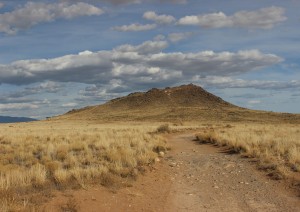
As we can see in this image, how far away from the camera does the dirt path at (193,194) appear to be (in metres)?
9.98

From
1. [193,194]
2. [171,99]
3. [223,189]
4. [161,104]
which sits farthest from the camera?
[171,99]

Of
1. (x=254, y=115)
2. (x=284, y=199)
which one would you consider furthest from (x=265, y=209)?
(x=254, y=115)

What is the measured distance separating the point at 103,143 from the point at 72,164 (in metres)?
8.03

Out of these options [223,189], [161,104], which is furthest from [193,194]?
[161,104]

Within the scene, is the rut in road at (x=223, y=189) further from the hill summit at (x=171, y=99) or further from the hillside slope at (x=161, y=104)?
the hill summit at (x=171, y=99)

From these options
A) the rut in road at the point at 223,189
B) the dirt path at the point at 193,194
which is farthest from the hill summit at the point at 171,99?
the dirt path at the point at 193,194

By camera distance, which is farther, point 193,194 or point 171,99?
point 171,99

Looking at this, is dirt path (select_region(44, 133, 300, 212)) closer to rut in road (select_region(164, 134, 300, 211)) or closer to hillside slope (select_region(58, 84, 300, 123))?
rut in road (select_region(164, 134, 300, 211))

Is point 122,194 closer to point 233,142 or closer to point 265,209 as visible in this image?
point 265,209

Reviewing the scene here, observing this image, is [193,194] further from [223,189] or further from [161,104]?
[161,104]

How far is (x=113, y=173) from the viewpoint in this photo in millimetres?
13281

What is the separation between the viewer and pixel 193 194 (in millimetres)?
11414

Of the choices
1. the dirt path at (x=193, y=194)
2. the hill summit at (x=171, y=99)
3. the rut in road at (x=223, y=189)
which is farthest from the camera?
the hill summit at (x=171, y=99)

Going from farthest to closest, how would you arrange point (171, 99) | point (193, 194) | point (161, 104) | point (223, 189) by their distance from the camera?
1. point (171, 99)
2. point (161, 104)
3. point (223, 189)
4. point (193, 194)
